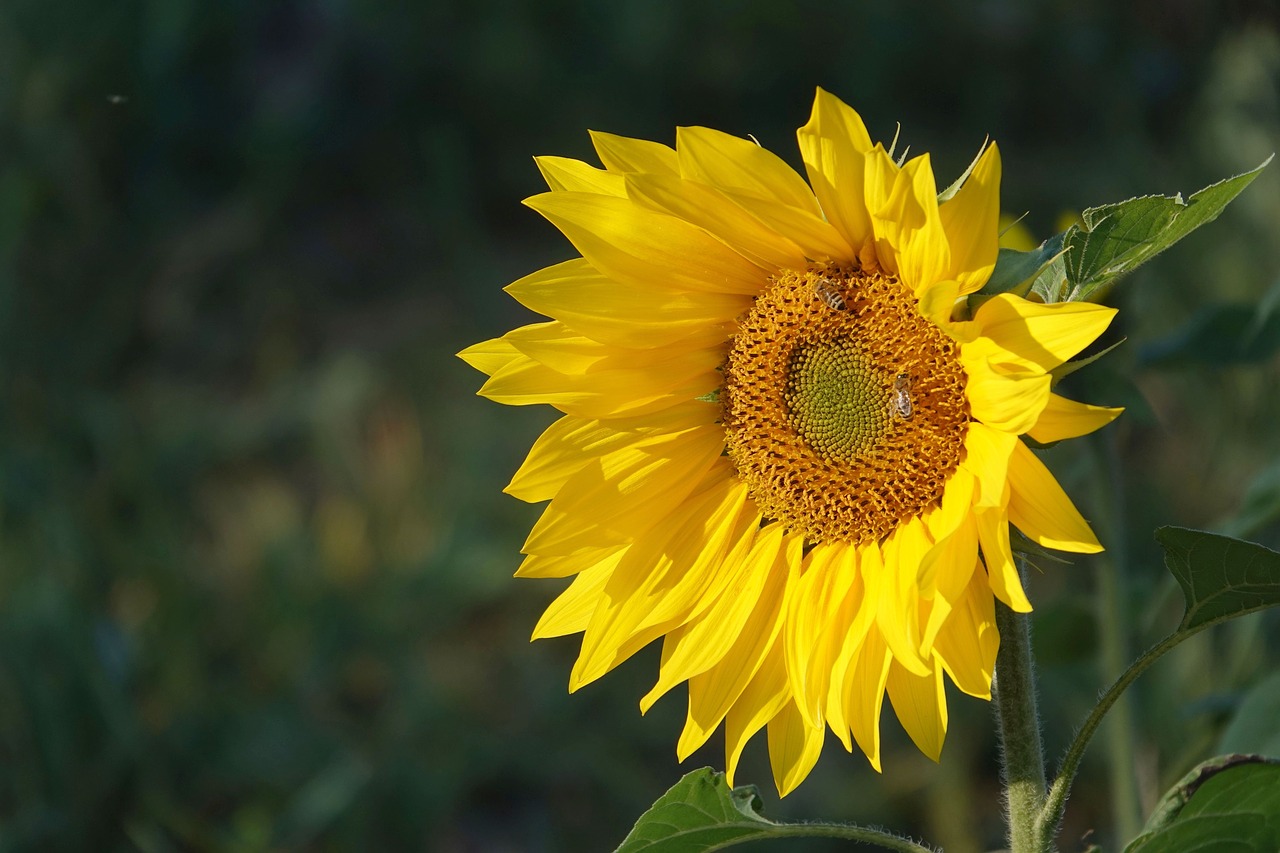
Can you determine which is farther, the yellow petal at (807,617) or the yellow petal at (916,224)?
the yellow petal at (807,617)

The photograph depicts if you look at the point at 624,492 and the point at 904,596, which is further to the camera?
→ the point at 624,492

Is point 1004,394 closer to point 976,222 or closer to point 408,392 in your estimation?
point 976,222

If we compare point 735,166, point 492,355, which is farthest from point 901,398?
point 492,355

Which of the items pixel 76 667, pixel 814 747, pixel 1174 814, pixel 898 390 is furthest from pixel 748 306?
pixel 76 667

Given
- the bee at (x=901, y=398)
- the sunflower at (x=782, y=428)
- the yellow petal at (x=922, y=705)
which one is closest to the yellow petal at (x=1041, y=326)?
the sunflower at (x=782, y=428)

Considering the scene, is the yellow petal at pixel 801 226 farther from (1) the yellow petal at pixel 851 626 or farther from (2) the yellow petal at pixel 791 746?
(2) the yellow petal at pixel 791 746

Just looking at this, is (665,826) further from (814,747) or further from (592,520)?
(592,520)
